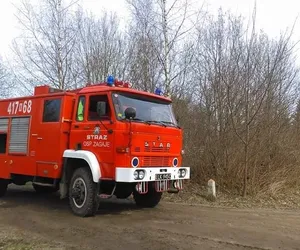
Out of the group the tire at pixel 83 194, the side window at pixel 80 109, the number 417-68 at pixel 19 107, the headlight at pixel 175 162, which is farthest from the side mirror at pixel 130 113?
the number 417-68 at pixel 19 107

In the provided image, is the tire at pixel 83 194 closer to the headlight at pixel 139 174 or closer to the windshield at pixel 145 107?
the headlight at pixel 139 174

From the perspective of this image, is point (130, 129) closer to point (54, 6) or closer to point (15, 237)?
point (15, 237)

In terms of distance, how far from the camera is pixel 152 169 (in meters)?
8.80

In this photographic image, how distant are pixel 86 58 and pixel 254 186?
418 inches

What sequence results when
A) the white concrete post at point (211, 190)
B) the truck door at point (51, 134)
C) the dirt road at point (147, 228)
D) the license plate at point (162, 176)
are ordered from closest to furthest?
1. the dirt road at point (147, 228)
2. the license plate at point (162, 176)
3. the truck door at point (51, 134)
4. the white concrete post at point (211, 190)

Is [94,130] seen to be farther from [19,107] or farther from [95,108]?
[19,107]

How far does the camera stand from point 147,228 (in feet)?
26.0

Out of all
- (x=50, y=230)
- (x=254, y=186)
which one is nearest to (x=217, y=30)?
(x=254, y=186)

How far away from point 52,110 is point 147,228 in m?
3.90

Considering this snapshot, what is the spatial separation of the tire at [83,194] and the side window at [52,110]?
1.47 metres

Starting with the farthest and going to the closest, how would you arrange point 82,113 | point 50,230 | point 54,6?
1. point 54,6
2. point 82,113
3. point 50,230

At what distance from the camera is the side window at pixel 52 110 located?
9798mm

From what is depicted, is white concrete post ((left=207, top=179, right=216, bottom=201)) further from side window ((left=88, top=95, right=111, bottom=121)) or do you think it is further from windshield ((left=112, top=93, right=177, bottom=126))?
side window ((left=88, top=95, right=111, bottom=121))

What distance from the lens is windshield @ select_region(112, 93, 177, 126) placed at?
8.85m
